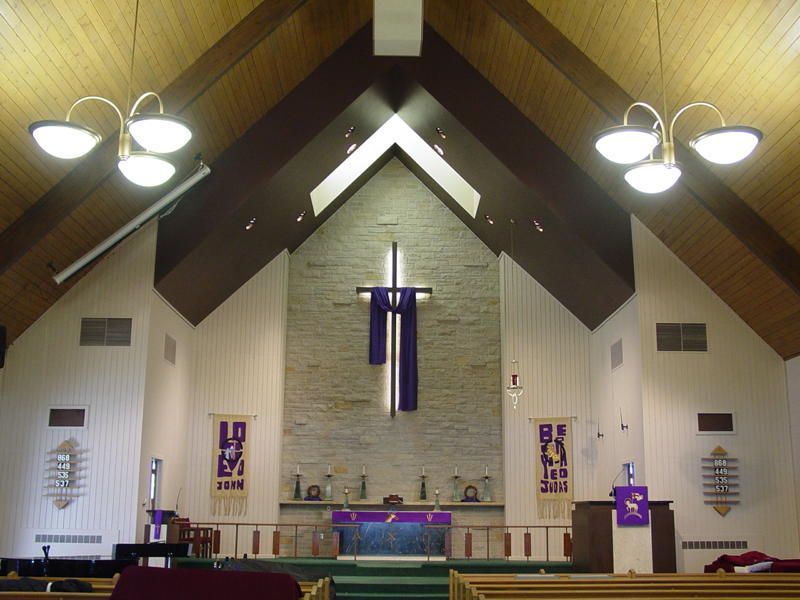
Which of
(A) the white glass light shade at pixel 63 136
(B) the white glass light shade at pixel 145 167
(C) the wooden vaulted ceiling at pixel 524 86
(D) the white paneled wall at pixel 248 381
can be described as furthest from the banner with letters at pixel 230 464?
(A) the white glass light shade at pixel 63 136

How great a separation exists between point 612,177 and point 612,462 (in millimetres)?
4136

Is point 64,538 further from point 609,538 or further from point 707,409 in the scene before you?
point 707,409

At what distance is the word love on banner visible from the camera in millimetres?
10602

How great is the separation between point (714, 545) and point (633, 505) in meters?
2.25

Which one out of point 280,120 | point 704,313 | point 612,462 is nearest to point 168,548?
point 280,120

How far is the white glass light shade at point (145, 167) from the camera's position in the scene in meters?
6.34

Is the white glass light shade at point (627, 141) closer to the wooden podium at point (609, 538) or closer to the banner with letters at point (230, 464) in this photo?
the wooden podium at point (609, 538)

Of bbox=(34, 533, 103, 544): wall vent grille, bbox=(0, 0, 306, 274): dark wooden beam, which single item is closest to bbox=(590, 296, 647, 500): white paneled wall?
bbox=(0, 0, 306, 274): dark wooden beam

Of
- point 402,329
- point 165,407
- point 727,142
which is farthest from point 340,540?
point 727,142

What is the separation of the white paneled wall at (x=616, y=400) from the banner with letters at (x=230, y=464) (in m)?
5.22

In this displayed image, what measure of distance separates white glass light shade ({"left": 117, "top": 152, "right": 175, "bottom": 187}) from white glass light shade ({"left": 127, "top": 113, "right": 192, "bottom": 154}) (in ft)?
1.08

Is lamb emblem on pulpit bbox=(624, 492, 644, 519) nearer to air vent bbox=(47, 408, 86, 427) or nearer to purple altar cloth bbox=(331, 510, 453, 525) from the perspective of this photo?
purple altar cloth bbox=(331, 510, 453, 525)

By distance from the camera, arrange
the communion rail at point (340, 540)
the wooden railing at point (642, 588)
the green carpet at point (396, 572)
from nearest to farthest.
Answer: the wooden railing at point (642, 588), the green carpet at point (396, 572), the communion rail at point (340, 540)

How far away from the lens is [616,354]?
1227cm
